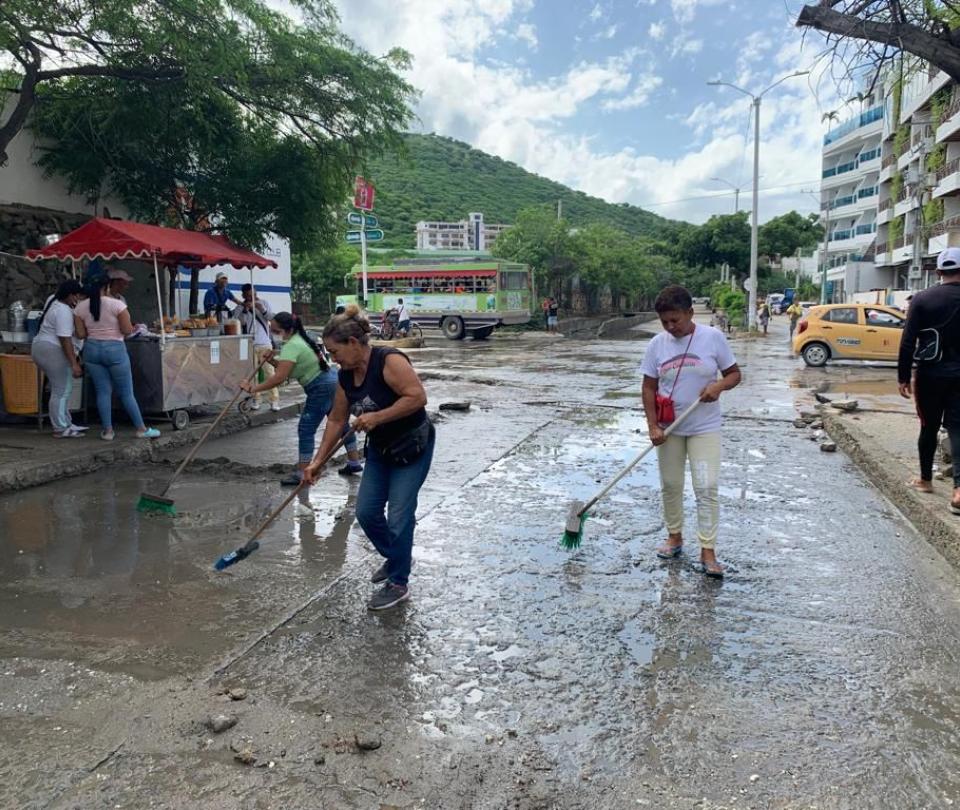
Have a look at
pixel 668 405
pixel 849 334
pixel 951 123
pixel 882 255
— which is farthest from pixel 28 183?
pixel 882 255

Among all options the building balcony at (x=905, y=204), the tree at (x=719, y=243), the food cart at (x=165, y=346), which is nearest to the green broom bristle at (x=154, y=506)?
the food cart at (x=165, y=346)

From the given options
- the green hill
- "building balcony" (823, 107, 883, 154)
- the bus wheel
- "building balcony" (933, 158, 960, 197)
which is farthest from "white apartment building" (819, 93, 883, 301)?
the bus wheel

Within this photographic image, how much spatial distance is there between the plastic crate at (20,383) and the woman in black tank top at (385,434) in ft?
18.7

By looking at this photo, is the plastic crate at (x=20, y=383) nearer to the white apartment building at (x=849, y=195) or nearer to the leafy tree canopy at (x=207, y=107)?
the leafy tree canopy at (x=207, y=107)

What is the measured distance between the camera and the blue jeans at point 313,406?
7.05 m

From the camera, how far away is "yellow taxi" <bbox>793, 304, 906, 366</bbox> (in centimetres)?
1802

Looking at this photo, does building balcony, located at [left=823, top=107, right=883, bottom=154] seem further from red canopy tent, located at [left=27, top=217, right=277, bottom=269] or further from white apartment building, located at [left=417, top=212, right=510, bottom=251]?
red canopy tent, located at [left=27, top=217, right=277, bottom=269]

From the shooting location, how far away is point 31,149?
11102mm

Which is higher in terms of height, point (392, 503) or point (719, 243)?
point (719, 243)

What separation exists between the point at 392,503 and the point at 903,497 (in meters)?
4.48

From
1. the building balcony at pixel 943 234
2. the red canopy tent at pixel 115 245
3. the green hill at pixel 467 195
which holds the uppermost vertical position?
the green hill at pixel 467 195

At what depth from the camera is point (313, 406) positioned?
7.09m

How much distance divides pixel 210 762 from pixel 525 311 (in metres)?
29.7

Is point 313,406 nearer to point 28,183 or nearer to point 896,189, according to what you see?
point 28,183
